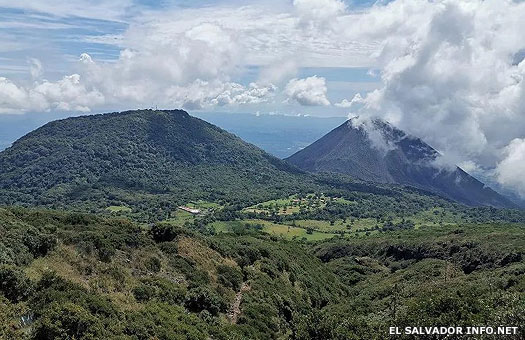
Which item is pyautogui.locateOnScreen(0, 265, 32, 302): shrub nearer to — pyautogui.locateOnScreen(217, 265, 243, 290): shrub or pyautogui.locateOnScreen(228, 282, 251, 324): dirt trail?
pyautogui.locateOnScreen(228, 282, 251, 324): dirt trail

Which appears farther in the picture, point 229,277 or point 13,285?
point 229,277

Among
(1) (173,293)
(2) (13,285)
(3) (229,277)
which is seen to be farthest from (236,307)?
(2) (13,285)

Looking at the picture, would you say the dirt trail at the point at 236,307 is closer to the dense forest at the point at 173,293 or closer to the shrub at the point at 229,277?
the dense forest at the point at 173,293

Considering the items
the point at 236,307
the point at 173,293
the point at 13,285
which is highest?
the point at 13,285

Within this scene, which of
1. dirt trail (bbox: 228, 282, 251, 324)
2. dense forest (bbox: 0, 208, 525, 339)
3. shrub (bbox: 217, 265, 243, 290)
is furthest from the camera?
shrub (bbox: 217, 265, 243, 290)

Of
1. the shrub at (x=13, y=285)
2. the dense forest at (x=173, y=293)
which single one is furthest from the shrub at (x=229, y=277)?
the shrub at (x=13, y=285)

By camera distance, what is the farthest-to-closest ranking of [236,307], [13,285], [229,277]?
1. [229,277]
2. [236,307]
3. [13,285]

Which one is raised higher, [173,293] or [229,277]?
[173,293]

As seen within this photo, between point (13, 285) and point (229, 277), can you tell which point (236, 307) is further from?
point (13, 285)

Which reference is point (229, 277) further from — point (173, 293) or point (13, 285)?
point (13, 285)

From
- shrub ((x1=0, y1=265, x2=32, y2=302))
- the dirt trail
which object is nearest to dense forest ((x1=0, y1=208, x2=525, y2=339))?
shrub ((x1=0, y1=265, x2=32, y2=302))

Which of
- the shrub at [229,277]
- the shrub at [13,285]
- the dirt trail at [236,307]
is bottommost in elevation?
the dirt trail at [236,307]

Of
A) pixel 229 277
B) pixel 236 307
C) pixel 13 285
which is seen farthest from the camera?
pixel 229 277
